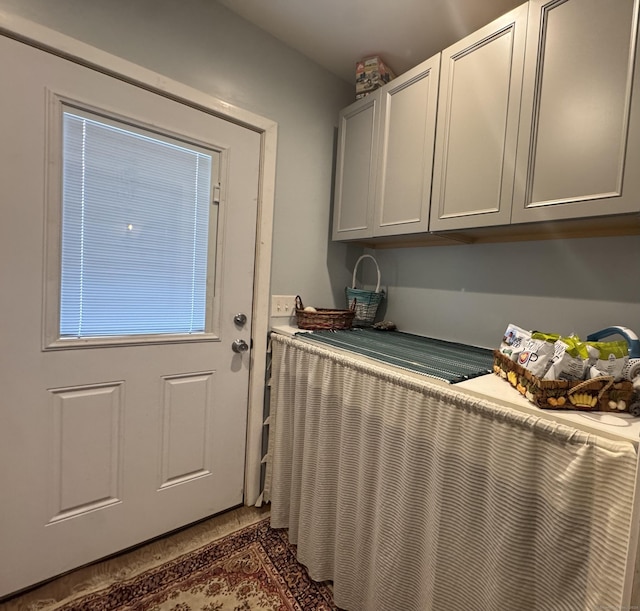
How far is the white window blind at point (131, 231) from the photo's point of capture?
1230mm

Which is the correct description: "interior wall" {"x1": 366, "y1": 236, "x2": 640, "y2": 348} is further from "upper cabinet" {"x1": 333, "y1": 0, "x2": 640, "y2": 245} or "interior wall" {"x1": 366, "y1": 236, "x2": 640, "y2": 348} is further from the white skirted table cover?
the white skirted table cover

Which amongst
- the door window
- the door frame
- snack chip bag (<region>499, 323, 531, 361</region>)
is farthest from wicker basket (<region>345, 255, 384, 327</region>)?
snack chip bag (<region>499, 323, 531, 361</region>)

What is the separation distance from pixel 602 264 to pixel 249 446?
1.74 metres

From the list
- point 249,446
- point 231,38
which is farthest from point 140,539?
point 231,38

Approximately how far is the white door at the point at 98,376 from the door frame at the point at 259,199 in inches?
1.4

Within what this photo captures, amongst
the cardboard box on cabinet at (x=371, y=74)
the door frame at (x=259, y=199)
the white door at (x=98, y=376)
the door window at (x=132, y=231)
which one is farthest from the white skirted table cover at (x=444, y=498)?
the cardboard box on cabinet at (x=371, y=74)

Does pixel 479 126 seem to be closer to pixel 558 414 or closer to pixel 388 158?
pixel 388 158

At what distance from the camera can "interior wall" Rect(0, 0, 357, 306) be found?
1.24m

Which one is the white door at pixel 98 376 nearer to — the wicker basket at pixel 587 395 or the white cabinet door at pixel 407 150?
the white cabinet door at pixel 407 150

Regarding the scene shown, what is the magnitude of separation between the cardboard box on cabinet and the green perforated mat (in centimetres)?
128

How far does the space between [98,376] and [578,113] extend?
6.27 ft

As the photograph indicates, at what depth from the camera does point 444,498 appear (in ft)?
3.01

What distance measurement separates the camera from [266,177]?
5.40 ft

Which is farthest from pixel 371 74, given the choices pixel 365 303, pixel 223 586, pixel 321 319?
pixel 223 586
